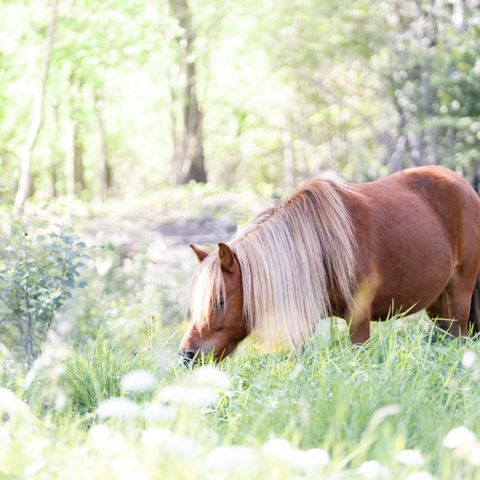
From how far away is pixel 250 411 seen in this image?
145 inches

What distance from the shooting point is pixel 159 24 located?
623 inches

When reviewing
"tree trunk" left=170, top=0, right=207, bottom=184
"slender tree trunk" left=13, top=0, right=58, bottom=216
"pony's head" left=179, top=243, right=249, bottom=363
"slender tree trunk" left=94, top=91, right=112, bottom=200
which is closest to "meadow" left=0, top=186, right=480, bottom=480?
"pony's head" left=179, top=243, right=249, bottom=363

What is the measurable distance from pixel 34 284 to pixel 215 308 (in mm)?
2079

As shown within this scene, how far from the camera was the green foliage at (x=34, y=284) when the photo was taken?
6.29 m

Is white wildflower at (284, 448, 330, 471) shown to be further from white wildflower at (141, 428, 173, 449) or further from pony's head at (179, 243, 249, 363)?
pony's head at (179, 243, 249, 363)

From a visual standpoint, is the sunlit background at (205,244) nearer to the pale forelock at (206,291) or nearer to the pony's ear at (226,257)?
the pale forelock at (206,291)

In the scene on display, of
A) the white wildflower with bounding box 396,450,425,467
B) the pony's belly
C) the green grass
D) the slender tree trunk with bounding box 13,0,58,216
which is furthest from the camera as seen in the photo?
the slender tree trunk with bounding box 13,0,58,216

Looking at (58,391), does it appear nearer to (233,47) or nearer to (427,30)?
(427,30)

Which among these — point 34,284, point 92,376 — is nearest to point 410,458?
point 92,376

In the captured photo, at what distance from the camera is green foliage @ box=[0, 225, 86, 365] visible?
6.29m

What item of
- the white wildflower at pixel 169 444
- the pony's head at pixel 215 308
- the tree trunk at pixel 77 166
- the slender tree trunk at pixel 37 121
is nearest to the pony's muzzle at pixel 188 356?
the pony's head at pixel 215 308

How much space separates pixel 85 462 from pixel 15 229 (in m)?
4.09

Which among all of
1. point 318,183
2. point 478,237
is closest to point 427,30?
point 478,237

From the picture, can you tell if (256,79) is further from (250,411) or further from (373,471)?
(373,471)
